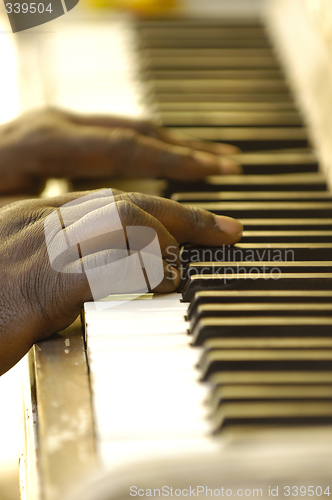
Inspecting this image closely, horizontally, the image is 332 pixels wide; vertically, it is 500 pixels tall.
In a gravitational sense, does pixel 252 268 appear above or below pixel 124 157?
below

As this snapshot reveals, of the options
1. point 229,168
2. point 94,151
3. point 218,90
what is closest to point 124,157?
point 94,151

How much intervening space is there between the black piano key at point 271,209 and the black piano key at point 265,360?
39cm

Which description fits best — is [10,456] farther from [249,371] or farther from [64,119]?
[64,119]

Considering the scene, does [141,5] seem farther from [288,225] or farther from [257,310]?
[257,310]

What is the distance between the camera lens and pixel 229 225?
949 mm

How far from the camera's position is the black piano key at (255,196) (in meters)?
1.10

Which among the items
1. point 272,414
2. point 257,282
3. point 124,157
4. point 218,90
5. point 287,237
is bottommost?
point 272,414

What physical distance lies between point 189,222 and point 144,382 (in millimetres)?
324

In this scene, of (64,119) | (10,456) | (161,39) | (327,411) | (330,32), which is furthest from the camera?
(161,39)

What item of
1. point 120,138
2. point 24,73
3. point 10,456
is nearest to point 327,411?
point 10,456

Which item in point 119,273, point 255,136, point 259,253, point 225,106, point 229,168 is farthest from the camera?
point 225,106

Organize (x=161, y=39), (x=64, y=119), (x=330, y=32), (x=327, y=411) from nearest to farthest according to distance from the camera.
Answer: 1. (x=327, y=411)
2. (x=330, y=32)
3. (x=64, y=119)
4. (x=161, y=39)

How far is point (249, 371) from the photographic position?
2.23 ft

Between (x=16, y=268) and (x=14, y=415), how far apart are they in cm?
45
